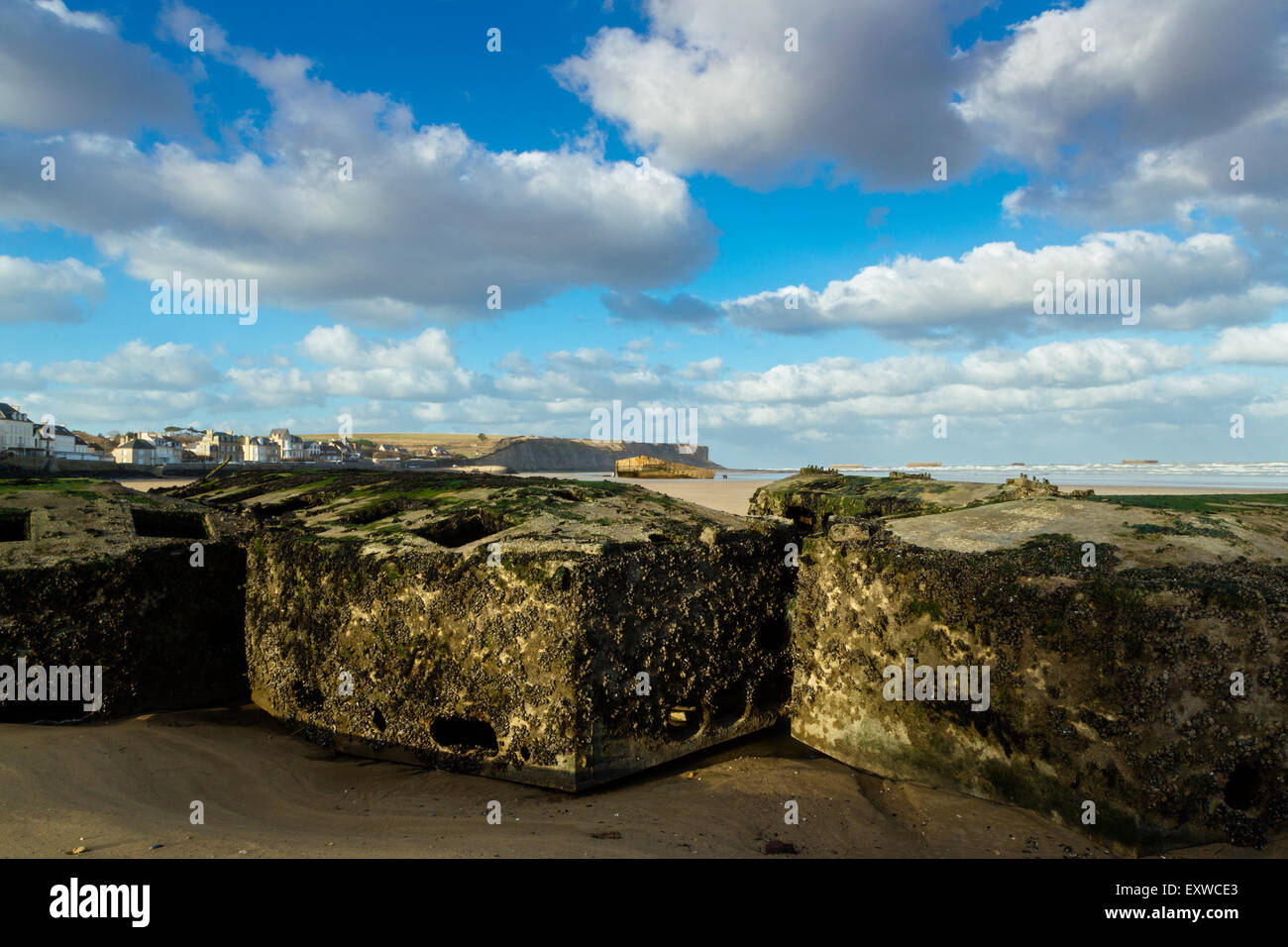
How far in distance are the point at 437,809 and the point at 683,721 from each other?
232 centimetres

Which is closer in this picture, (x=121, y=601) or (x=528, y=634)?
(x=528, y=634)

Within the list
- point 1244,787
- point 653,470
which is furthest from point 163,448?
point 1244,787

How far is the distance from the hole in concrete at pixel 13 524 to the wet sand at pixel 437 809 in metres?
2.53

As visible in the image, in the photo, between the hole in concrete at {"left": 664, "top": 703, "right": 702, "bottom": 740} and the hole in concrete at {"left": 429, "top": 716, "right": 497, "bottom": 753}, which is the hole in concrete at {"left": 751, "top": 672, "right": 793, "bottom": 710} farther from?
the hole in concrete at {"left": 429, "top": 716, "right": 497, "bottom": 753}

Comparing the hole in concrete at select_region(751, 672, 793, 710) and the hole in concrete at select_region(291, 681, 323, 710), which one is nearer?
the hole in concrete at select_region(751, 672, 793, 710)

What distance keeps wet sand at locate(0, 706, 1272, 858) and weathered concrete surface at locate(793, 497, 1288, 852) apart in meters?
0.29

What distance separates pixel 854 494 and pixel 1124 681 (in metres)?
7.15

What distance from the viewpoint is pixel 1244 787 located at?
5441 millimetres

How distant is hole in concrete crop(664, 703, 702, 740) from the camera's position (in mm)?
6850

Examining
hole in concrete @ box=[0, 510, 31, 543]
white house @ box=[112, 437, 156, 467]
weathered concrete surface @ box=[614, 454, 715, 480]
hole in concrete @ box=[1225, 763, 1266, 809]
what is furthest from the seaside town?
hole in concrete @ box=[1225, 763, 1266, 809]

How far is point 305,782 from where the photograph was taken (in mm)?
6613

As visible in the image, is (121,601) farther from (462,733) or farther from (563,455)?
(563,455)
